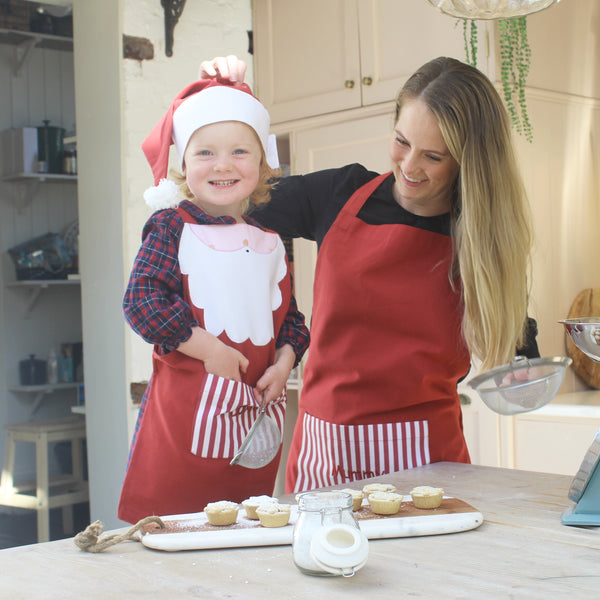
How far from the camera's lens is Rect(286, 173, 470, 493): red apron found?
1564 millimetres

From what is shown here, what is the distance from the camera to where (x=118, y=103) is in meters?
2.63

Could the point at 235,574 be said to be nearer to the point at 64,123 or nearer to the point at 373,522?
the point at 373,522

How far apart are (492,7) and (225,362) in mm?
803

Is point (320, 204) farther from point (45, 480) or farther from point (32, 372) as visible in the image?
point (32, 372)

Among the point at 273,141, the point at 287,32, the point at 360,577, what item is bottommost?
the point at 360,577

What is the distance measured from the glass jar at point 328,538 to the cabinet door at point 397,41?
1962mm

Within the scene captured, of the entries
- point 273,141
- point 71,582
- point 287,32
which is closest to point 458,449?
point 273,141

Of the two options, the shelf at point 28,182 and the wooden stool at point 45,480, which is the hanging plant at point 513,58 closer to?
the wooden stool at point 45,480

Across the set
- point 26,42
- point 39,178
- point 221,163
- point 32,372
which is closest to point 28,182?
point 39,178

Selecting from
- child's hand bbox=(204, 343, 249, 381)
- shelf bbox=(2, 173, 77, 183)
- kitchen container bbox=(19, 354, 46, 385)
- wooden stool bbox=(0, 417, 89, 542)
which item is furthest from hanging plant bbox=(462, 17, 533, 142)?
kitchen container bbox=(19, 354, 46, 385)

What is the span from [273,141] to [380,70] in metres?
1.38

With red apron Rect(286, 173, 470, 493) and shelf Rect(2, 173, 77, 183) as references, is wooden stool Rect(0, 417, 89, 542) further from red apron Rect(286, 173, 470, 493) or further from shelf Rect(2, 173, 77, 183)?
red apron Rect(286, 173, 470, 493)

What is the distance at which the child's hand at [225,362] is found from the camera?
4.44ft

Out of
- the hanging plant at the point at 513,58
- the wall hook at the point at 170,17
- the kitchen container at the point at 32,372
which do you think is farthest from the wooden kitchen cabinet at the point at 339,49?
the kitchen container at the point at 32,372
